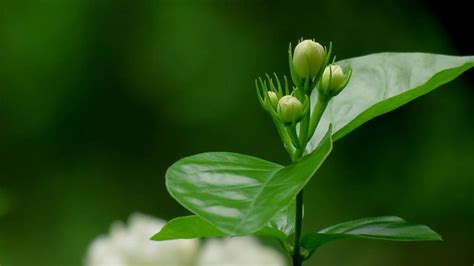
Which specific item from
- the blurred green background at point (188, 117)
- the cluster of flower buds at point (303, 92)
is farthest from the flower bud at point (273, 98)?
the blurred green background at point (188, 117)

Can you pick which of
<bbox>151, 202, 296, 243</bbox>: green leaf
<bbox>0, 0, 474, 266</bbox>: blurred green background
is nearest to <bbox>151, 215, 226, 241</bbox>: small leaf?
<bbox>151, 202, 296, 243</bbox>: green leaf

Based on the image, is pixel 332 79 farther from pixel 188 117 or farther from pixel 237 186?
pixel 188 117

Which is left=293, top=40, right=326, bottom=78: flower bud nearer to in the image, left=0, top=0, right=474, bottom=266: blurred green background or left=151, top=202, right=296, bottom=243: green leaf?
left=151, top=202, right=296, bottom=243: green leaf

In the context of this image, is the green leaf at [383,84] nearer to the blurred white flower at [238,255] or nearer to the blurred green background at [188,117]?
the blurred white flower at [238,255]

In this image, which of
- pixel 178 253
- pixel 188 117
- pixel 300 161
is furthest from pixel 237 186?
pixel 188 117

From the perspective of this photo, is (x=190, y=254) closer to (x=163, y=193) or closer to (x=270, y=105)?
(x=270, y=105)

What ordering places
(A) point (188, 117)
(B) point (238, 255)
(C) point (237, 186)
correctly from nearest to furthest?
(C) point (237, 186), (B) point (238, 255), (A) point (188, 117)
